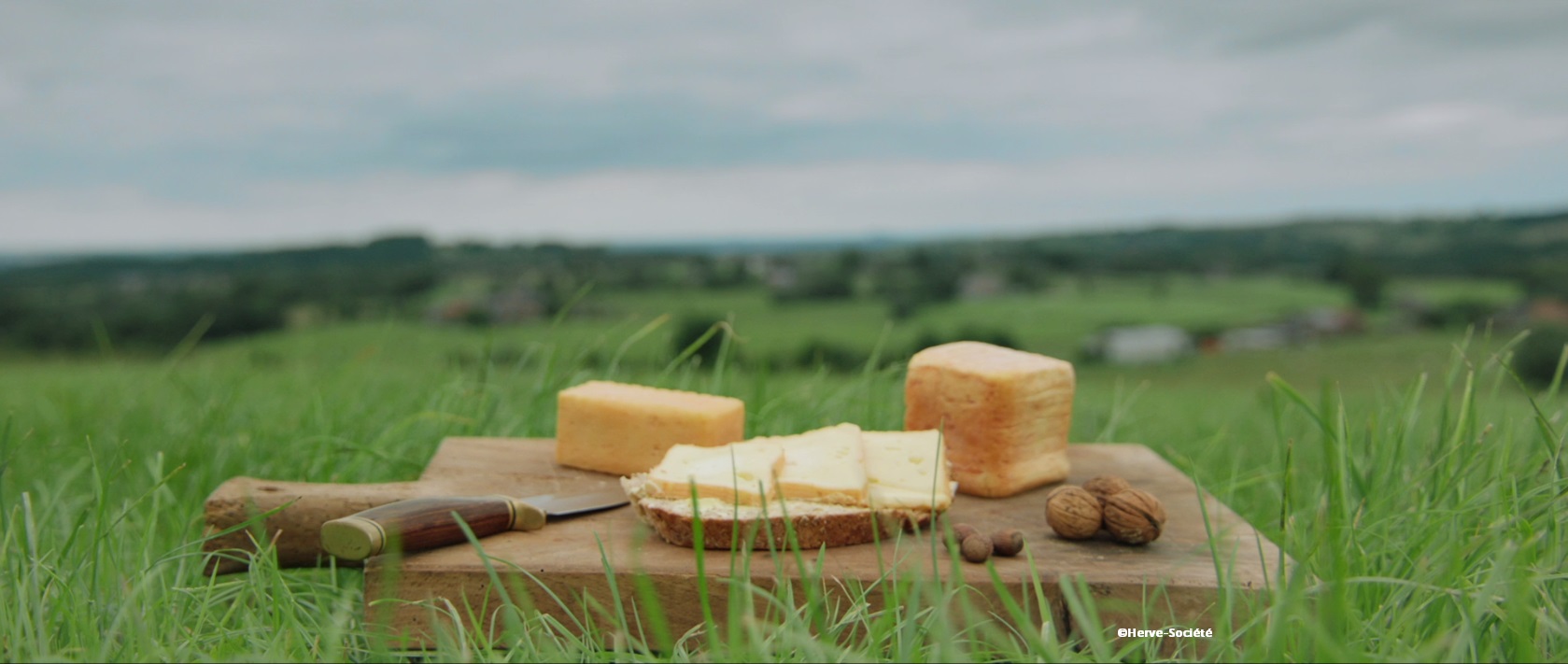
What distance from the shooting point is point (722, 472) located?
9.51 ft

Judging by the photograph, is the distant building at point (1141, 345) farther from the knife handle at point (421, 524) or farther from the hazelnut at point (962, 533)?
the knife handle at point (421, 524)

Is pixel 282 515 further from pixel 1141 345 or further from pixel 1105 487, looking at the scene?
pixel 1141 345

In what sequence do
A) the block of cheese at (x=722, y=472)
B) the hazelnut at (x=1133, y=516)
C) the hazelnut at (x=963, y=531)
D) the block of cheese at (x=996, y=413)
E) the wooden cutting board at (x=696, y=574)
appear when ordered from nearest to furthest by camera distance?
1. the wooden cutting board at (x=696, y=574)
2. the hazelnut at (x=963, y=531)
3. the hazelnut at (x=1133, y=516)
4. the block of cheese at (x=722, y=472)
5. the block of cheese at (x=996, y=413)

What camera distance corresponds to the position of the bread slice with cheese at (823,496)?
8.64 ft

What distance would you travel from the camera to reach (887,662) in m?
1.66

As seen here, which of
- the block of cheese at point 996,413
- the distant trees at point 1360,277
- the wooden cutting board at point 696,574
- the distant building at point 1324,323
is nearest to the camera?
the wooden cutting board at point 696,574

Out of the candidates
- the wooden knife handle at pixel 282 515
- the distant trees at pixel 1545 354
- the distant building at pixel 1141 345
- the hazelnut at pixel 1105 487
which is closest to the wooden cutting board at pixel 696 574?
the hazelnut at pixel 1105 487

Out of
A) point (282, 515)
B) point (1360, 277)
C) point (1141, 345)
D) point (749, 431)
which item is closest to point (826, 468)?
point (749, 431)

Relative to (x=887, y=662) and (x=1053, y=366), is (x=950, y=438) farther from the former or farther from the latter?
(x=887, y=662)

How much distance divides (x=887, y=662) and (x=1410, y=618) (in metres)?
1.11

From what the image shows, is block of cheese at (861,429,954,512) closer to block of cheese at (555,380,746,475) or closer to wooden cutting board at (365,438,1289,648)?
wooden cutting board at (365,438,1289,648)

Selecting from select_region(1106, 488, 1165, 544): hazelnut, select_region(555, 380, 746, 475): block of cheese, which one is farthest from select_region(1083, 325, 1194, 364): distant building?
select_region(1106, 488, 1165, 544): hazelnut

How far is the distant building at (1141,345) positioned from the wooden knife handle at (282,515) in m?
30.4

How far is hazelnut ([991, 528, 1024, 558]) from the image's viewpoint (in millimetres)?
2549
